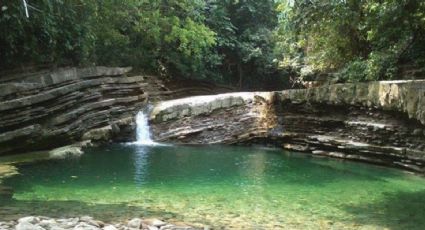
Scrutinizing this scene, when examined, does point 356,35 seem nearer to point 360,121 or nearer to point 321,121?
point 321,121

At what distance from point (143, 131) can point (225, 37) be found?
397 inches

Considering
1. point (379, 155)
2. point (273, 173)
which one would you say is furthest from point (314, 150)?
point (273, 173)

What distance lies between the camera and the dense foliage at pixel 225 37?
39.4ft

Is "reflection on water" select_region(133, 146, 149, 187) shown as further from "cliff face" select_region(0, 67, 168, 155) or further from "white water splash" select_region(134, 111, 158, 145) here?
"cliff face" select_region(0, 67, 168, 155)

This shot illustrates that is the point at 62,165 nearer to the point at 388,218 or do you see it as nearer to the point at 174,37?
the point at 388,218

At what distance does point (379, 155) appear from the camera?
41.8 ft

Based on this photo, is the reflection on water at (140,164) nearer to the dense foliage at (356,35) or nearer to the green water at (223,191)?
the green water at (223,191)

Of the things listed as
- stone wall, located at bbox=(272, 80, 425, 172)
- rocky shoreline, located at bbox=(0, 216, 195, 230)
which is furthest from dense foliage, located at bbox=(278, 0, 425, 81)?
rocky shoreline, located at bbox=(0, 216, 195, 230)

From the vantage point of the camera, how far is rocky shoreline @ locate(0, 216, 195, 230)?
19.3 feet

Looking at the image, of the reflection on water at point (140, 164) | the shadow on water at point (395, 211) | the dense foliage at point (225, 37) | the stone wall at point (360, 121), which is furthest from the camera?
the dense foliage at point (225, 37)

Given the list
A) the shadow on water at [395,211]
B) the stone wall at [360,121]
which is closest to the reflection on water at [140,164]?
the shadow on water at [395,211]

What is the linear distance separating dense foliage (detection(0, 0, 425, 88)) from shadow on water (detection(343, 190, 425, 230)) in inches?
163

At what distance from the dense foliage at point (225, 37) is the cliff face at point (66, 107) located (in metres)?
1.00

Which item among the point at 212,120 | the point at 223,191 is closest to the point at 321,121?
the point at 212,120
